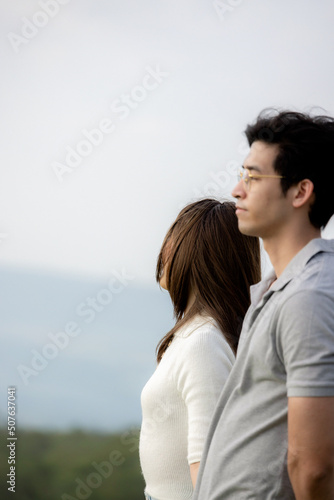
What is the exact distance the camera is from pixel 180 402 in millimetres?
1745

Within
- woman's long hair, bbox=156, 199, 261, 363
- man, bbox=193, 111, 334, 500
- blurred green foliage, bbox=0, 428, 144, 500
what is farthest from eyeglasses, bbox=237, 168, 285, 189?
blurred green foliage, bbox=0, 428, 144, 500

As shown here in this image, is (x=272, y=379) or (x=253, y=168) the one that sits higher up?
(x=253, y=168)

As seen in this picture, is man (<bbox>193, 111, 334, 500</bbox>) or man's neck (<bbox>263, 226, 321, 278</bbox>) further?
man's neck (<bbox>263, 226, 321, 278</bbox>)

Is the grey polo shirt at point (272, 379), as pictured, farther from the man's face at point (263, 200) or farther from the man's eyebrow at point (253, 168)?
the man's eyebrow at point (253, 168)

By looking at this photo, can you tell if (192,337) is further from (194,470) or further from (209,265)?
(194,470)

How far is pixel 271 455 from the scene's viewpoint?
131cm

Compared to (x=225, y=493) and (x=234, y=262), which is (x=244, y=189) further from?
(x=225, y=493)

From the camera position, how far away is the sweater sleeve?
1647mm

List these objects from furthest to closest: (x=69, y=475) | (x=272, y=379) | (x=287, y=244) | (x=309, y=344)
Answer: (x=69, y=475) < (x=287, y=244) < (x=272, y=379) < (x=309, y=344)

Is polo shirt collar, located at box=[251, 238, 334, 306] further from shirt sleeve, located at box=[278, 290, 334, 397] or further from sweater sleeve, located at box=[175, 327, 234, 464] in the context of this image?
sweater sleeve, located at box=[175, 327, 234, 464]

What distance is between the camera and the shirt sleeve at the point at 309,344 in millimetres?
1184

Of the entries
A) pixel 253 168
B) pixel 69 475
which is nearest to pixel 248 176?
pixel 253 168

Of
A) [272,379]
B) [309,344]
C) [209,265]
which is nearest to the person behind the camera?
[309,344]

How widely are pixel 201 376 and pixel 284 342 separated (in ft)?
1.57
